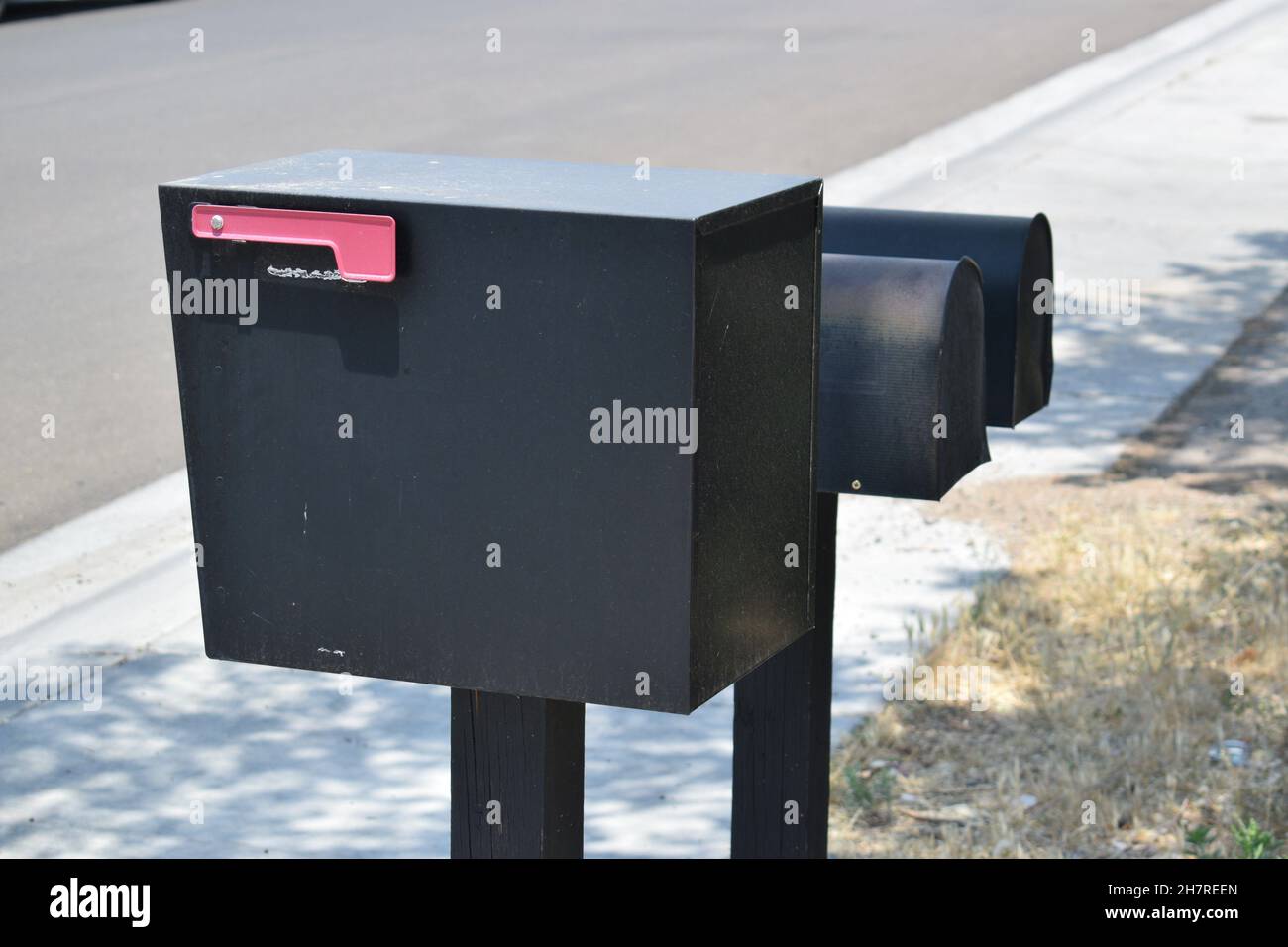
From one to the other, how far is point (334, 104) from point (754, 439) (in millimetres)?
11380

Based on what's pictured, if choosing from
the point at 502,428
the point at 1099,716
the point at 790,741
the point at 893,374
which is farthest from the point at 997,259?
the point at 1099,716

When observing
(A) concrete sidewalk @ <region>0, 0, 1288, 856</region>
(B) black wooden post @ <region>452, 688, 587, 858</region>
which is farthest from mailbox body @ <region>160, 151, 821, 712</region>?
(A) concrete sidewalk @ <region>0, 0, 1288, 856</region>

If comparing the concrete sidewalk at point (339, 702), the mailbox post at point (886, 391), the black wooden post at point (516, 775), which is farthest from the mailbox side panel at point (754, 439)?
the concrete sidewalk at point (339, 702)

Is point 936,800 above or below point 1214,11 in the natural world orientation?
below

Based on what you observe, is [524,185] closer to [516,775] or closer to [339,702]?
[516,775]

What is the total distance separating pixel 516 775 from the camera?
2.06 m

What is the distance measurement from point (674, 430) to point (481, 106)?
1142 centimetres

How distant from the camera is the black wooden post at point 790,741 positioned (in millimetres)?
2637

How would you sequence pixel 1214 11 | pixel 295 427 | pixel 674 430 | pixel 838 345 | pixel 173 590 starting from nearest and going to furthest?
pixel 674 430 < pixel 295 427 < pixel 838 345 < pixel 173 590 < pixel 1214 11

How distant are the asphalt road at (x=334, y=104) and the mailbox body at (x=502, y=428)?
149 inches

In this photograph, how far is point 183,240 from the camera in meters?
1.93

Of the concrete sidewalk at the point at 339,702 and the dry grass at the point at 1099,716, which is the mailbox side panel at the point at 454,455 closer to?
the concrete sidewalk at the point at 339,702

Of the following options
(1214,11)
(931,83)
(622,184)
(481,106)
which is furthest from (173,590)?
(1214,11)
